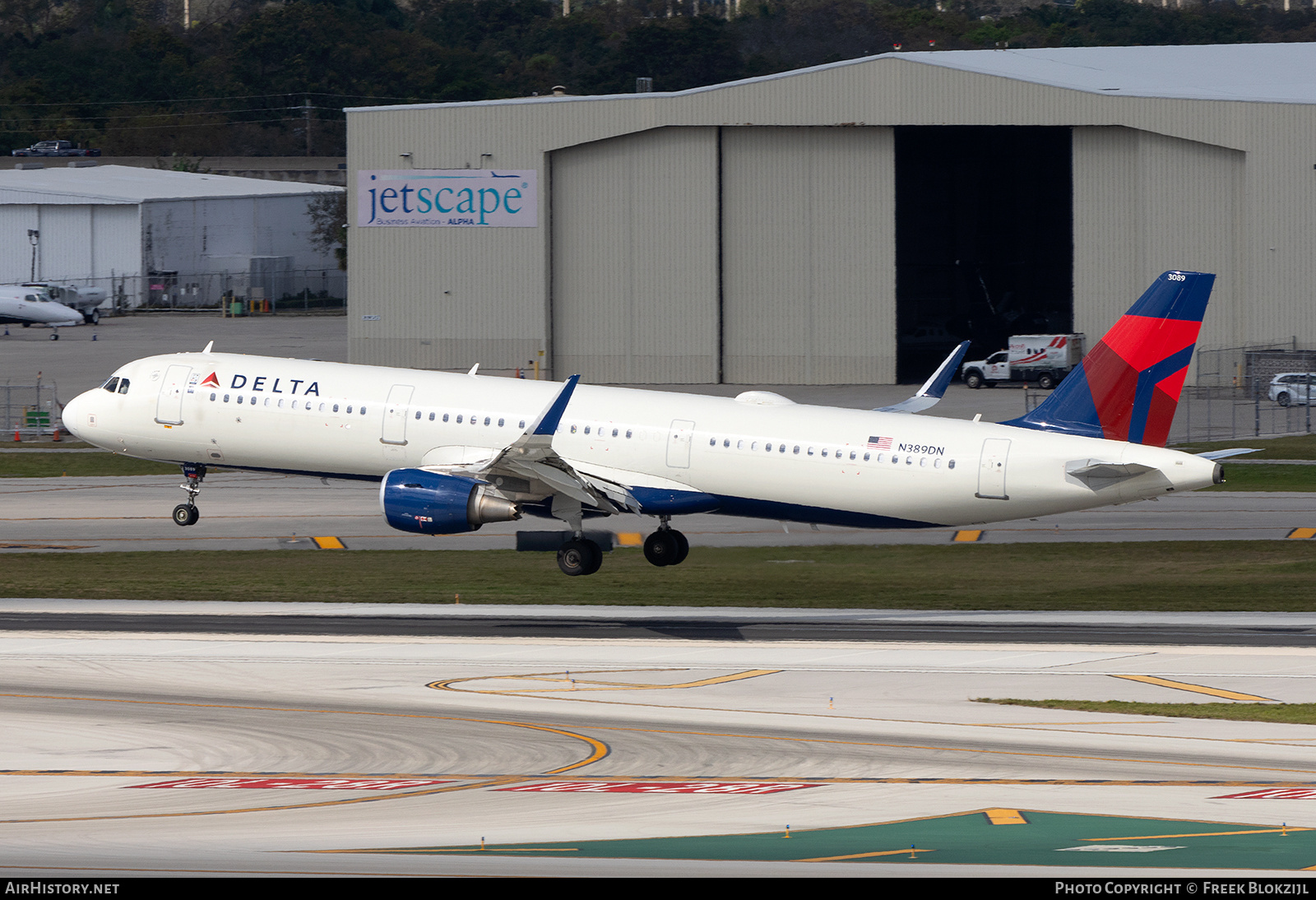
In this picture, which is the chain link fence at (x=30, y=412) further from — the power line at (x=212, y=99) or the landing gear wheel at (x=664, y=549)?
the power line at (x=212, y=99)

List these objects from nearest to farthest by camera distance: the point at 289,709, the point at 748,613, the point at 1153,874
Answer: the point at 1153,874 < the point at 289,709 < the point at 748,613

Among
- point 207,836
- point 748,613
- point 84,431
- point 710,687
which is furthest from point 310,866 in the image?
point 84,431

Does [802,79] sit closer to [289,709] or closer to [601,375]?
[601,375]

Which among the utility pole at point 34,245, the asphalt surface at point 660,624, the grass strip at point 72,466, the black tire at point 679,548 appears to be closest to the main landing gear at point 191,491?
the asphalt surface at point 660,624

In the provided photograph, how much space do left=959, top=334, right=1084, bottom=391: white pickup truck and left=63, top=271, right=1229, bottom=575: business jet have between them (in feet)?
162

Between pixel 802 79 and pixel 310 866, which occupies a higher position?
pixel 802 79

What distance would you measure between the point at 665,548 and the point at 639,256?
5216cm

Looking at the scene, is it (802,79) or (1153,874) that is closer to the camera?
(1153,874)

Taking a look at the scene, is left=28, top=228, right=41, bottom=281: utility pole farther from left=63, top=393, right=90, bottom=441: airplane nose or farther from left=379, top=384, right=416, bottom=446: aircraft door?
left=379, top=384, right=416, bottom=446: aircraft door

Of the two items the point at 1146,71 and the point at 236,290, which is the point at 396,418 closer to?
the point at 1146,71

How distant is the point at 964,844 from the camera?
20.0 meters

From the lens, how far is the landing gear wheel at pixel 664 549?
44.4 meters

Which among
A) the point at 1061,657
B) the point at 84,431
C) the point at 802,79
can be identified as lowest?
the point at 1061,657

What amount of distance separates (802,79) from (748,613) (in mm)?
56394
